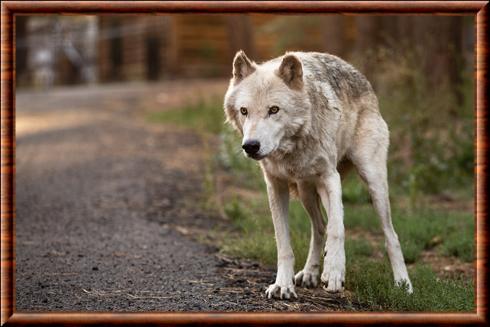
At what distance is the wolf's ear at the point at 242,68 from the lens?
4.70m

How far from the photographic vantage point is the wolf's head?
4.38 meters

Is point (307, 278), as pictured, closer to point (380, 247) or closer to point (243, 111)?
point (243, 111)

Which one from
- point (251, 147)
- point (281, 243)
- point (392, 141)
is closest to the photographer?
point (251, 147)

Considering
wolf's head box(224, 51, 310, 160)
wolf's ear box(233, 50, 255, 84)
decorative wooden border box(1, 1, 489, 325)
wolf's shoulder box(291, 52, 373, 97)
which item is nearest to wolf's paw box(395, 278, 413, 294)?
decorative wooden border box(1, 1, 489, 325)

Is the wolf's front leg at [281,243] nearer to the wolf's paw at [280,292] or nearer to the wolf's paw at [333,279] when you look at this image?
the wolf's paw at [280,292]

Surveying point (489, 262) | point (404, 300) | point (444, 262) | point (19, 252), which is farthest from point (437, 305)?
point (19, 252)

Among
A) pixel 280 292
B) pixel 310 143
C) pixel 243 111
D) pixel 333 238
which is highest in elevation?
pixel 243 111

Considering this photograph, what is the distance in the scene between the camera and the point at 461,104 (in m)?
9.68

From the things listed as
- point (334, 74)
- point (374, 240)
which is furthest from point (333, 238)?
point (374, 240)

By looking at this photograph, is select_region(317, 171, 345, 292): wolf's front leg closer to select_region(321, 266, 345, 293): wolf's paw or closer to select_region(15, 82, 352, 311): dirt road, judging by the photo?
select_region(321, 266, 345, 293): wolf's paw

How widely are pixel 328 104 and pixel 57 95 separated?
696 inches

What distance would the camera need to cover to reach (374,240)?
691 cm

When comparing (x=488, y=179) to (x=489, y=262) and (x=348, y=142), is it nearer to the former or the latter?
(x=489, y=262)

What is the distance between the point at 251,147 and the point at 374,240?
3.10 metres
